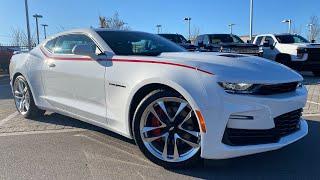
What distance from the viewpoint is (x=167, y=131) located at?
4207mm

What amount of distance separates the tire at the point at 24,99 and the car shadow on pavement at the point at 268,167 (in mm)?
3325

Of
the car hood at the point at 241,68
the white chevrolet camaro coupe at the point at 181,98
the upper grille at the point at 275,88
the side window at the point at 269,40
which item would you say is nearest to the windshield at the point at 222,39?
the side window at the point at 269,40

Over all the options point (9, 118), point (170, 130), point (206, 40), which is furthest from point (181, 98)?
point (206, 40)

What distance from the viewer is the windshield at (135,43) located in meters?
5.03

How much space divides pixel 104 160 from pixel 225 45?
34.2 feet

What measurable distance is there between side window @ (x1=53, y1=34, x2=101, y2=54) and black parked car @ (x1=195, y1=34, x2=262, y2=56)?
27.8 ft

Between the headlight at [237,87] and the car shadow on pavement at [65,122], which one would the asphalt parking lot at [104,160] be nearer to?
the car shadow on pavement at [65,122]

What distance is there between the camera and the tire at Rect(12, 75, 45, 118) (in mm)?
6486

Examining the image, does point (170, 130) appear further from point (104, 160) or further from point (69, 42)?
point (69, 42)

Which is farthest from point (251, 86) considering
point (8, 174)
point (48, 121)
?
point (48, 121)

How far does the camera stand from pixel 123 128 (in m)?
Answer: 4.56

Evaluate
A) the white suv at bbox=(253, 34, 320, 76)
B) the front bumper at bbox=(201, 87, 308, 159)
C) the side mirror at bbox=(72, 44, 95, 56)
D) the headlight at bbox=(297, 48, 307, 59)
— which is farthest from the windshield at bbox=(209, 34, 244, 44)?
the front bumper at bbox=(201, 87, 308, 159)

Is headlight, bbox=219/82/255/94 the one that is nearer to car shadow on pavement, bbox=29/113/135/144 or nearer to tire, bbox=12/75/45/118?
car shadow on pavement, bbox=29/113/135/144

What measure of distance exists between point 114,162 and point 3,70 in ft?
54.6
